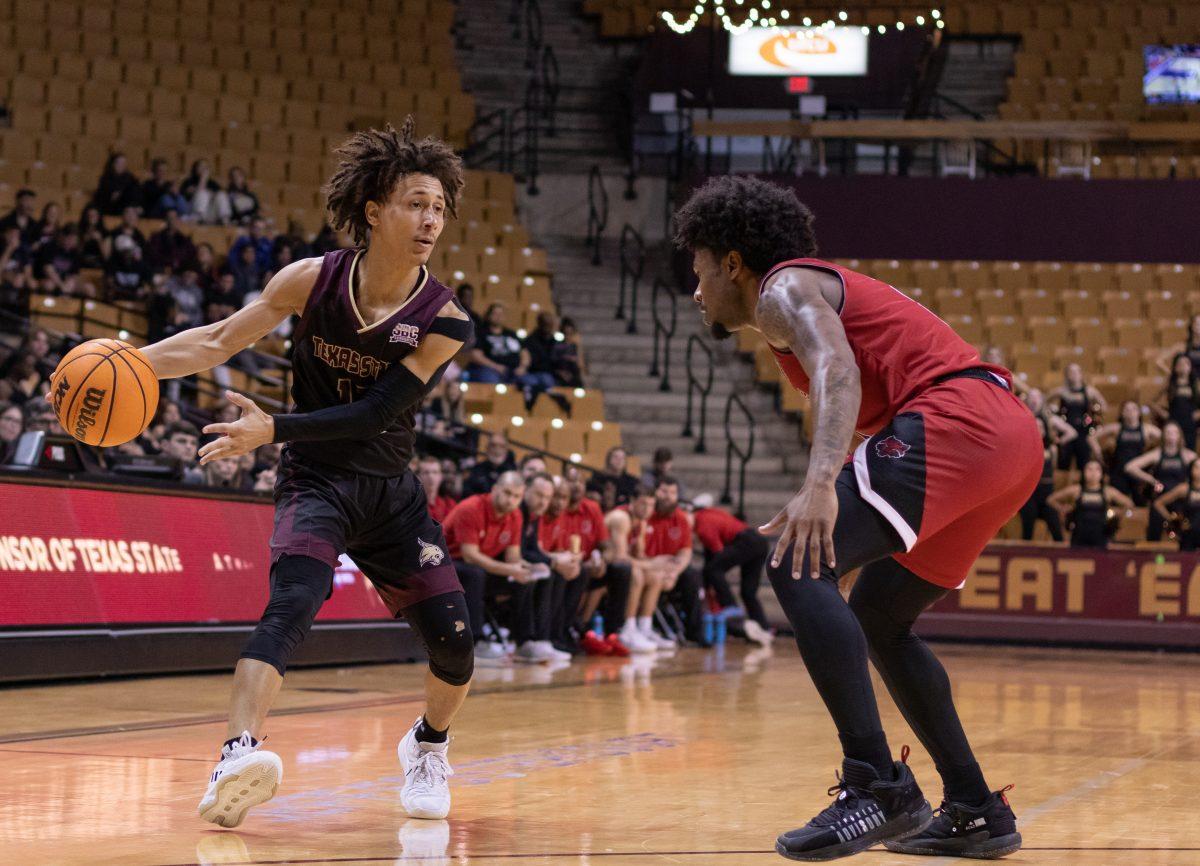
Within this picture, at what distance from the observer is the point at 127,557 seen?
30.8ft

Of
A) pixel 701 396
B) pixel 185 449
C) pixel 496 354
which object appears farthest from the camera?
pixel 701 396

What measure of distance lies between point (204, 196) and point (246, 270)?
2.04m

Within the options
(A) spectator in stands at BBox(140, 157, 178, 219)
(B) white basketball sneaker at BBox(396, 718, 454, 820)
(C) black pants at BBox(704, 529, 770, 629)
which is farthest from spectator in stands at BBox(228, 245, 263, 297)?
(B) white basketball sneaker at BBox(396, 718, 454, 820)

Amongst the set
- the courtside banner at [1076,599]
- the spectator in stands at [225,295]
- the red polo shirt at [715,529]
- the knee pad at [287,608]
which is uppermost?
the spectator in stands at [225,295]

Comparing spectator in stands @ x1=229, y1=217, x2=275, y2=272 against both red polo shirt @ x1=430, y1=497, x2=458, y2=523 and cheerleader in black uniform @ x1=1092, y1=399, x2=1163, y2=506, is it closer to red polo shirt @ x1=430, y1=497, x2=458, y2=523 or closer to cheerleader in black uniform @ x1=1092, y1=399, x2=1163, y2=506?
red polo shirt @ x1=430, y1=497, x2=458, y2=523

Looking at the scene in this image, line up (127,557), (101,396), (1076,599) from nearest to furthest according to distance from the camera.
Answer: (101,396)
(127,557)
(1076,599)

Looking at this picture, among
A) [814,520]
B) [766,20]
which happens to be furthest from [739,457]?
[814,520]

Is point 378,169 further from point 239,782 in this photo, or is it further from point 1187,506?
point 1187,506

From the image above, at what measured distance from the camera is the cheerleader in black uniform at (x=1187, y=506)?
1605 centimetres

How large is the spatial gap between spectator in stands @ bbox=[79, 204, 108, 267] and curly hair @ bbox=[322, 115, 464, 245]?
1221cm

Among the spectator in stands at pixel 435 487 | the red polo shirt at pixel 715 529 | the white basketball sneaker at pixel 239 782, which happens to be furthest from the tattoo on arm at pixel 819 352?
the red polo shirt at pixel 715 529

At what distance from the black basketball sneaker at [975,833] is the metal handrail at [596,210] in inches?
690

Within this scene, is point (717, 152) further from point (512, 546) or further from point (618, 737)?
point (618, 737)

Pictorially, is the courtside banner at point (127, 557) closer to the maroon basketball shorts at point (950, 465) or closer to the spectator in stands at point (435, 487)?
the spectator in stands at point (435, 487)
